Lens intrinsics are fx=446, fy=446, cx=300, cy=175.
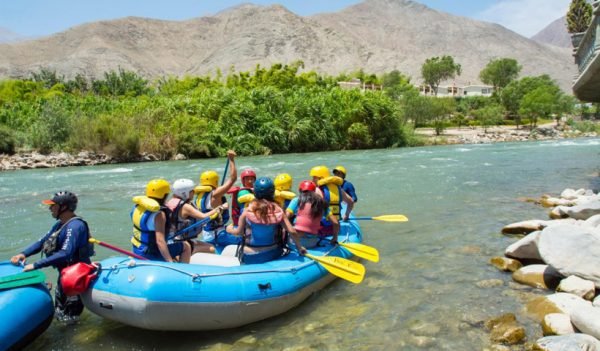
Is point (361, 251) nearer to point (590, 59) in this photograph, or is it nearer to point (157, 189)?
point (157, 189)

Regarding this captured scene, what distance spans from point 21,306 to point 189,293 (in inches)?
50.3

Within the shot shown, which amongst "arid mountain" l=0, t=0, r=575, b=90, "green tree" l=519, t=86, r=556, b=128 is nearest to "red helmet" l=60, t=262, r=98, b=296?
"green tree" l=519, t=86, r=556, b=128

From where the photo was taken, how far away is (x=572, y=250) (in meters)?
4.53

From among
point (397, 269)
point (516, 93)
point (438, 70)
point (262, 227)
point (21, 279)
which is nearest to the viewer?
point (21, 279)

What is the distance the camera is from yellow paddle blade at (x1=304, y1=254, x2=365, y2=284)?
15.5ft

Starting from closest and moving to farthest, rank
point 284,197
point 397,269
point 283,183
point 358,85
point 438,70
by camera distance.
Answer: point 284,197 < point 283,183 < point 397,269 < point 358,85 < point 438,70

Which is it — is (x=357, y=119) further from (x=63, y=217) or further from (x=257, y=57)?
(x=257, y=57)

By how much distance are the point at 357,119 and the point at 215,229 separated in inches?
1000

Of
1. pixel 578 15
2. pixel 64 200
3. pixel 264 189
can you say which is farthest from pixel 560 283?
pixel 578 15

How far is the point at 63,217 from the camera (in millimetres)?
3934

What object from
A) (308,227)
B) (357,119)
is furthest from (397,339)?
(357,119)

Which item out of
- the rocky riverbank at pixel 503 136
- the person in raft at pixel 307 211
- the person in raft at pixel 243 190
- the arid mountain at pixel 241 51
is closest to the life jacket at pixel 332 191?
the person in raft at pixel 307 211

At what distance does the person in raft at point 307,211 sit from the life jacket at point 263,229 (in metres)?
0.50

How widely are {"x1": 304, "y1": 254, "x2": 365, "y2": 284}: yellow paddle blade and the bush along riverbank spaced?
4.55ft
